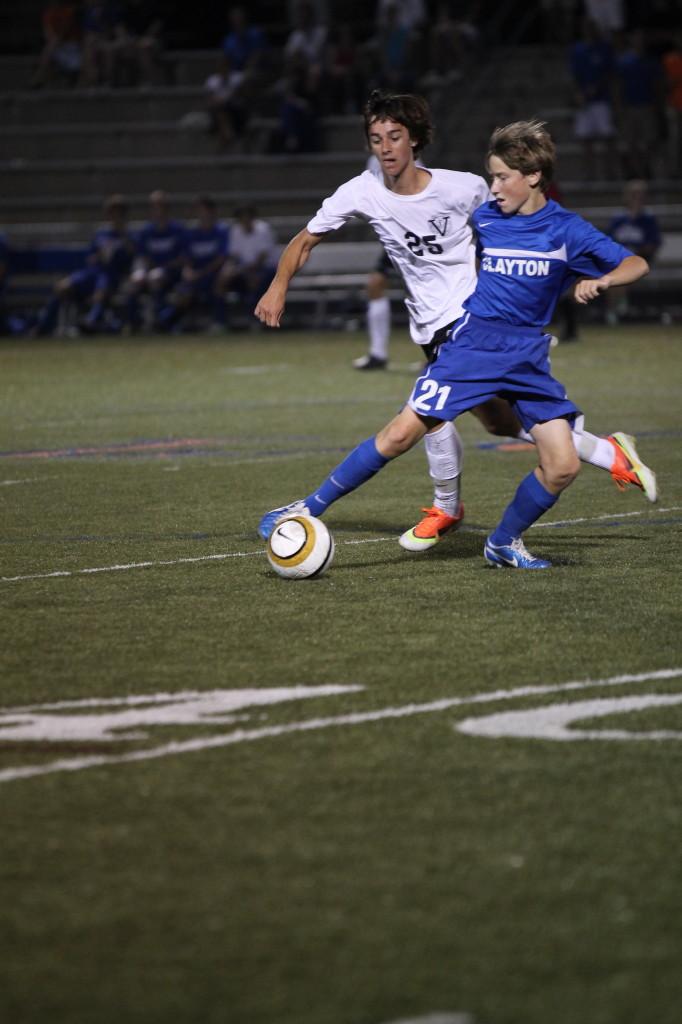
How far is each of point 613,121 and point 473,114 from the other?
2258 mm

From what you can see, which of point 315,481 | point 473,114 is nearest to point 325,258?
point 473,114

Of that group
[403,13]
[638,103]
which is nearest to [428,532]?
[638,103]

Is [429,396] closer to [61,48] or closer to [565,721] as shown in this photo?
[565,721]

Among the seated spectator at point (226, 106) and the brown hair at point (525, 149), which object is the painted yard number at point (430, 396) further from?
the seated spectator at point (226, 106)

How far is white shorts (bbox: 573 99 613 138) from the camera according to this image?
2798cm

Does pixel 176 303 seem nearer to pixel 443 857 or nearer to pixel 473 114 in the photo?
pixel 473 114

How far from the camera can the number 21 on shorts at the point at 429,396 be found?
7180 mm

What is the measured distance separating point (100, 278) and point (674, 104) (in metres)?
9.18

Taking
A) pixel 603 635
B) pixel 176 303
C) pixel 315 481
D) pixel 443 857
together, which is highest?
pixel 443 857

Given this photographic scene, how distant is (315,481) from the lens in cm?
1015

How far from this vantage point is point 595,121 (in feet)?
92.2

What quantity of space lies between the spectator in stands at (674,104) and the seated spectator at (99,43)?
9.47 m

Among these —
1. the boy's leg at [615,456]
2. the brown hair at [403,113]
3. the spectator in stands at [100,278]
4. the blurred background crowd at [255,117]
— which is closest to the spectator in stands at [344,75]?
the blurred background crowd at [255,117]

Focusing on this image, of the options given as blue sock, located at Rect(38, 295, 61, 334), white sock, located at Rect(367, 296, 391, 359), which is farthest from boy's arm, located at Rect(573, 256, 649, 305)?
blue sock, located at Rect(38, 295, 61, 334)
